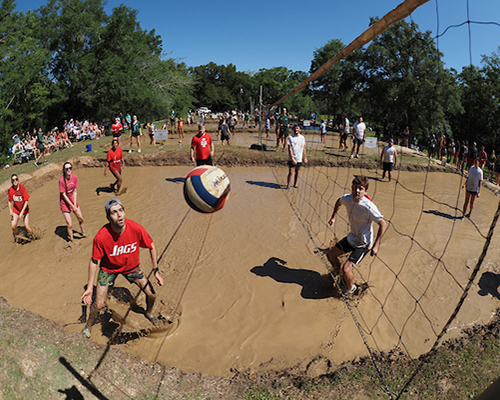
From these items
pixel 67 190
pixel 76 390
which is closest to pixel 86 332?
pixel 76 390

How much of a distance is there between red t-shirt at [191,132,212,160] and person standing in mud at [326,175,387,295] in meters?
4.20

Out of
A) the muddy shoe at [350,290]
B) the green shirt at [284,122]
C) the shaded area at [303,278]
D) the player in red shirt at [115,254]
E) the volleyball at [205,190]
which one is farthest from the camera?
the green shirt at [284,122]

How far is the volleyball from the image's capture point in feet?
15.1

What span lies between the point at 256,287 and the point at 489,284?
352cm

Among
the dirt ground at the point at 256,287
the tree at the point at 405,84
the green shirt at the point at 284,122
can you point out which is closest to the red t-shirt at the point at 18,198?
the dirt ground at the point at 256,287

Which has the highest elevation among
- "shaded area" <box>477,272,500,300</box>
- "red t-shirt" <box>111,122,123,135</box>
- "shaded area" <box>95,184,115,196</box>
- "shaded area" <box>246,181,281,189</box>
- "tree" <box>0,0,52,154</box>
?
"tree" <box>0,0,52,154</box>

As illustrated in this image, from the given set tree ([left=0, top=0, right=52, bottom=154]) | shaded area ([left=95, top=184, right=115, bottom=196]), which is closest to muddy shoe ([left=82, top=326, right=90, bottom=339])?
shaded area ([left=95, top=184, right=115, bottom=196])

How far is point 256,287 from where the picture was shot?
4.88 m

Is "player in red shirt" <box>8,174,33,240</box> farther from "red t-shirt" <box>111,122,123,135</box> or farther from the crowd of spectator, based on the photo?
the crowd of spectator

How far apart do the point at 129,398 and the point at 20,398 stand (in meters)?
0.94

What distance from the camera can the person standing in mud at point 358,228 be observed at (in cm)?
410

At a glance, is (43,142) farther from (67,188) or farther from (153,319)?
(153,319)

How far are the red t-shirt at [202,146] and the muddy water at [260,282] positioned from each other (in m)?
1.33

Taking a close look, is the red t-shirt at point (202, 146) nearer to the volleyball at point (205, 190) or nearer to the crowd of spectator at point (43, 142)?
the volleyball at point (205, 190)
